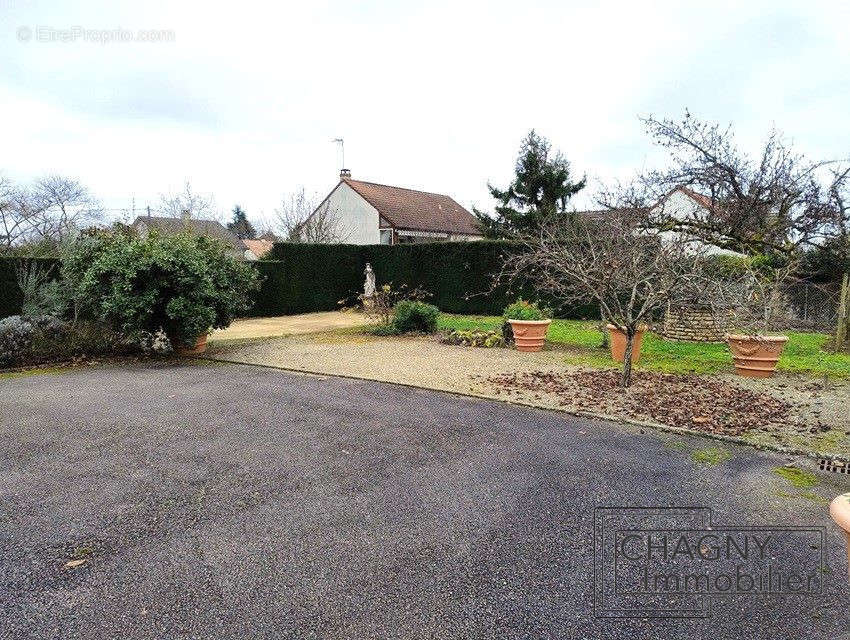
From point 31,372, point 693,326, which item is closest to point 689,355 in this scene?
point 693,326

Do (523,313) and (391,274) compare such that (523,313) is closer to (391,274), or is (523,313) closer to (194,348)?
(194,348)

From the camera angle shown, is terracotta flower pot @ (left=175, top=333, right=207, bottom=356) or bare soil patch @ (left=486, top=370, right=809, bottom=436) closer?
bare soil patch @ (left=486, top=370, right=809, bottom=436)

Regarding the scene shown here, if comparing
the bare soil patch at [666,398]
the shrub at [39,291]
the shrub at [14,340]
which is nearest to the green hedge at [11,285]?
the shrub at [39,291]

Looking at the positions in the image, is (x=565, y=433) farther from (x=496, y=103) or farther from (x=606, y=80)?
(x=496, y=103)

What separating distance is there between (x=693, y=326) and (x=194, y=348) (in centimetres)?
1008

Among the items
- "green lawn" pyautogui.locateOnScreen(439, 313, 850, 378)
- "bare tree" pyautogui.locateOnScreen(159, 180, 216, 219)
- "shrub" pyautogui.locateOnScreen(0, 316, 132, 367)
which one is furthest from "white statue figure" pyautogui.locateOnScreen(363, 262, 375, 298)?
"bare tree" pyautogui.locateOnScreen(159, 180, 216, 219)

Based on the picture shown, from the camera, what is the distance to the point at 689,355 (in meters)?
8.70

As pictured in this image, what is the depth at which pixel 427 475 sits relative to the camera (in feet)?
11.3

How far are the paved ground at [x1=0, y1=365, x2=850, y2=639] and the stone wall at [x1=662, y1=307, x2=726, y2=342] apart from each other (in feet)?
23.5

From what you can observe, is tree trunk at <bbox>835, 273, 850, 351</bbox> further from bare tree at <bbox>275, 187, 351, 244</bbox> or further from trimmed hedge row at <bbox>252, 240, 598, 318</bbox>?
bare tree at <bbox>275, 187, 351, 244</bbox>

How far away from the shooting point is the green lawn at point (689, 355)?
7.37 metres

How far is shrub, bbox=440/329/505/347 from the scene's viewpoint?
969cm

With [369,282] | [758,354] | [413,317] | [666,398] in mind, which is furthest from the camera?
[369,282]

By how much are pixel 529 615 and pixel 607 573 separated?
528 mm
